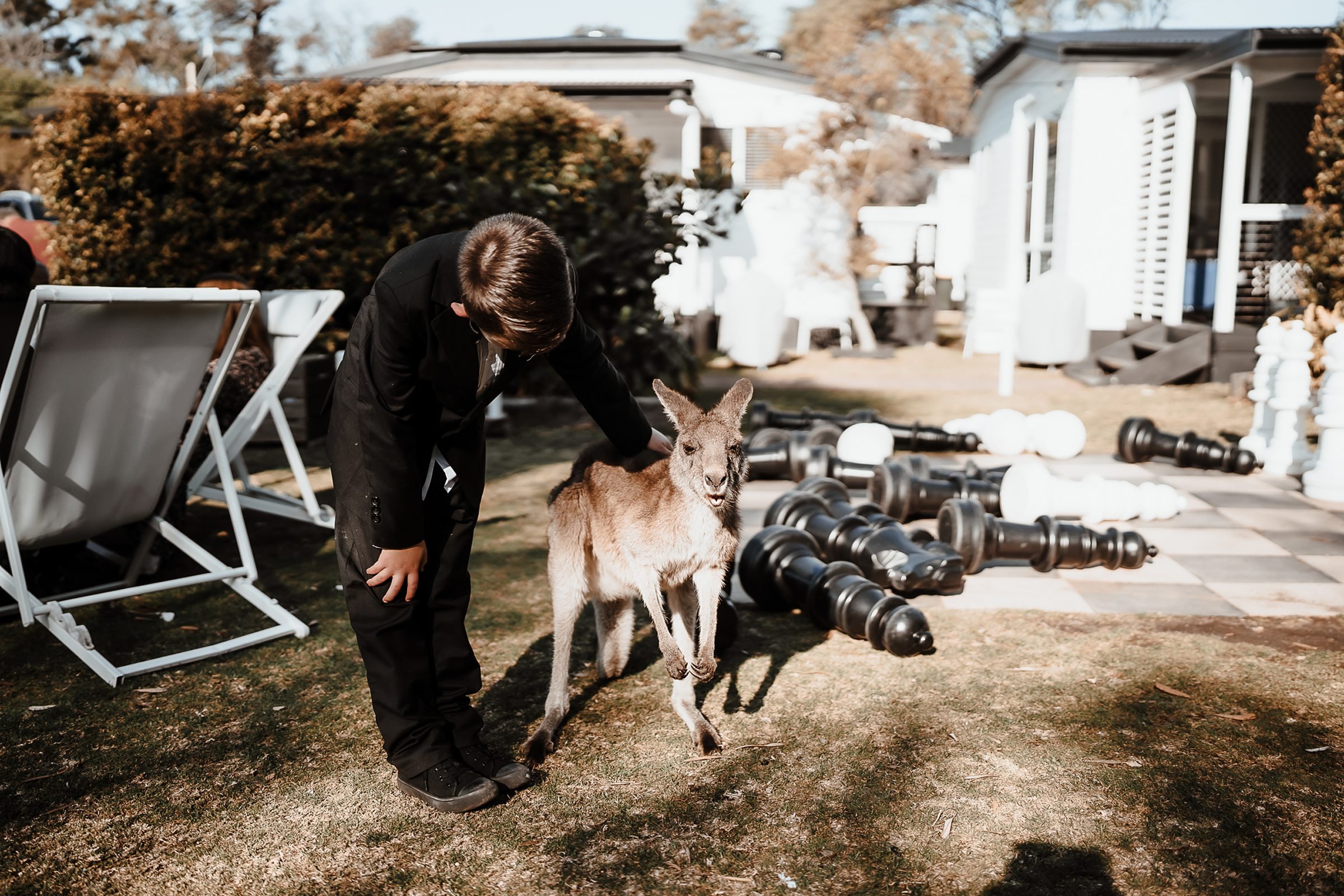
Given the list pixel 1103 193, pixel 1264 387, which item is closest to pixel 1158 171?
pixel 1103 193

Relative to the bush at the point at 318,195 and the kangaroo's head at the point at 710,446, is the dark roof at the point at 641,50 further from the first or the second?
the kangaroo's head at the point at 710,446

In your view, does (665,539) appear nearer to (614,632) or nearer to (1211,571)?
(614,632)

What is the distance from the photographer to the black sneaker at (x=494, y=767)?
3.17m

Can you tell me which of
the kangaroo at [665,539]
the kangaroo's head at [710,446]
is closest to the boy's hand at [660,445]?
the kangaroo at [665,539]

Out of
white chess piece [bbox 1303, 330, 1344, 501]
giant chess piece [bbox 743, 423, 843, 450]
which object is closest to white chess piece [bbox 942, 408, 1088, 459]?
giant chess piece [bbox 743, 423, 843, 450]

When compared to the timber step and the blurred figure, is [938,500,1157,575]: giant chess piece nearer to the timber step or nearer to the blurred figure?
the blurred figure

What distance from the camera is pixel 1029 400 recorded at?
11.7 m

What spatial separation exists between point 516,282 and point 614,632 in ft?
5.89

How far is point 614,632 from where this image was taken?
13.1ft

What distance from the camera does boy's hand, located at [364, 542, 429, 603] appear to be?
2.96 meters

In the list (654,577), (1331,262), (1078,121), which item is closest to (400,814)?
(654,577)

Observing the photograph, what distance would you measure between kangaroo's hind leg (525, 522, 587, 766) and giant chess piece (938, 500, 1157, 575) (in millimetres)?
2335

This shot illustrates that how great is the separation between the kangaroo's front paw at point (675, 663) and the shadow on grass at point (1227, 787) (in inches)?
46.6

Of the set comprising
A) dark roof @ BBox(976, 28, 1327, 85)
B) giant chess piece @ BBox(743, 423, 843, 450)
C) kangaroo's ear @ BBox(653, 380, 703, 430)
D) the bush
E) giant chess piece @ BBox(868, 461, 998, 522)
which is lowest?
giant chess piece @ BBox(868, 461, 998, 522)
